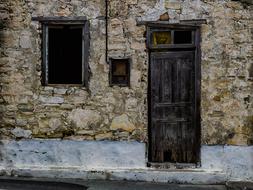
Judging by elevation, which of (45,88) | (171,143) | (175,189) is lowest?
(175,189)

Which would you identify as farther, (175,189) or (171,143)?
(171,143)

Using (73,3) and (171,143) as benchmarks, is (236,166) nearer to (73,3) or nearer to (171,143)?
(171,143)

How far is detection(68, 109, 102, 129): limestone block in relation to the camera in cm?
834

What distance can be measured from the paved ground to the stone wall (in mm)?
774

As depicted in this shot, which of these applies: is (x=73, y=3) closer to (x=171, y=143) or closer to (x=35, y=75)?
(x=35, y=75)

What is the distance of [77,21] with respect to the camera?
8.33 metres

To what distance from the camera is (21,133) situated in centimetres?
846

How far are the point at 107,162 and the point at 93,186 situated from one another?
2.11 ft

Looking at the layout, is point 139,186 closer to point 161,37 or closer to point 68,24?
point 161,37

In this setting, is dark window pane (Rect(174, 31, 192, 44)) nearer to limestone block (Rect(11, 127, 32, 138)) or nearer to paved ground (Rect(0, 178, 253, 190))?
paved ground (Rect(0, 178, 253, 190))

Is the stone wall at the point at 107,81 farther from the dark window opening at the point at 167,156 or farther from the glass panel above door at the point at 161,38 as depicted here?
the dark window opening at the point at 167,156

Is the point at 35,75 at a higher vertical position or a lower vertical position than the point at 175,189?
higher

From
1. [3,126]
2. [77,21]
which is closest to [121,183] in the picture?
[3,126]

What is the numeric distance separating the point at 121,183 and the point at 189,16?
10.0ft
